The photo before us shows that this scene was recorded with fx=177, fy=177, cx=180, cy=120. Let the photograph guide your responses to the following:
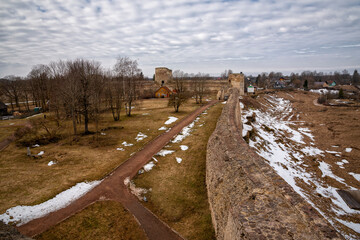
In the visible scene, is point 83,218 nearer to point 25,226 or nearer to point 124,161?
point 25,226

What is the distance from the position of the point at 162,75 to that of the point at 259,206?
55341 mm

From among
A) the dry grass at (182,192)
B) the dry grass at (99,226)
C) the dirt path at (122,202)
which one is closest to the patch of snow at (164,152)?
the dry grass at (182,192)

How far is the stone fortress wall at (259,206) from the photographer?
405 cm

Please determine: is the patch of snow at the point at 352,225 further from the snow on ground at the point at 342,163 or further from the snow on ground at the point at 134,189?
the snow on ground at the point at 134,189

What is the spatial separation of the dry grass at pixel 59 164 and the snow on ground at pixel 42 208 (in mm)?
382

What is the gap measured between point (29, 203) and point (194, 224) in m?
8.33

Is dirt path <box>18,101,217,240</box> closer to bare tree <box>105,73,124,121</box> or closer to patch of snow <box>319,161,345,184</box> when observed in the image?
bare tree <box>105,73,124,121</box>

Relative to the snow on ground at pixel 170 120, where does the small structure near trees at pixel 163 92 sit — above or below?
above

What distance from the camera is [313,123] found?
31.6m

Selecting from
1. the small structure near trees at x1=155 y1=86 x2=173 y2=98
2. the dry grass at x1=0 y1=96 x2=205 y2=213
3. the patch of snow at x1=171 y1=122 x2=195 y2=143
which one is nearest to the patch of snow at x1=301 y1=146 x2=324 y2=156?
the patch of snow at x1=171 y1=122 x2=195 y2=143

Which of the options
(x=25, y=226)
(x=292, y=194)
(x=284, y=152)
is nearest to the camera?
(x=292, y=194)

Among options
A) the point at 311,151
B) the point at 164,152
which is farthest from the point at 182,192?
the point at 311,151

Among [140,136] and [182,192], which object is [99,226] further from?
[140,136]

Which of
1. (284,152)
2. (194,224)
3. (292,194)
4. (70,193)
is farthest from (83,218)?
(284,152)
